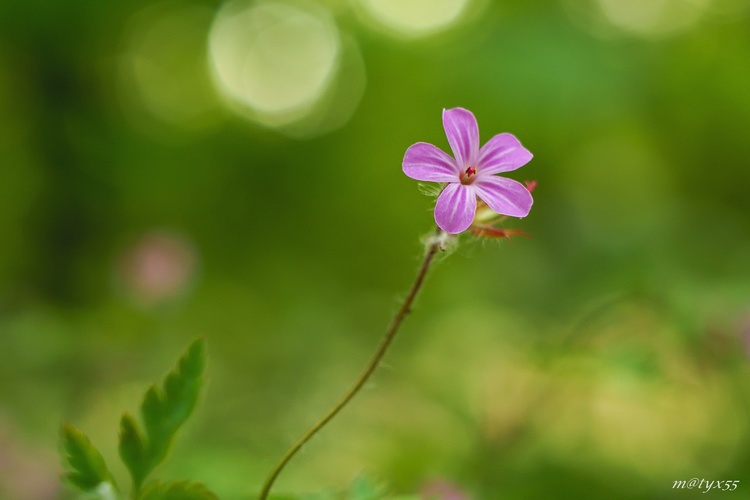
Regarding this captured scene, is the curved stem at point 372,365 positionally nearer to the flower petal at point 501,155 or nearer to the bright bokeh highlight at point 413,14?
the flower petal at point 501,155

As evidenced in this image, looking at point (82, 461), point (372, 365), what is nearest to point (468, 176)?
point (372, 365)

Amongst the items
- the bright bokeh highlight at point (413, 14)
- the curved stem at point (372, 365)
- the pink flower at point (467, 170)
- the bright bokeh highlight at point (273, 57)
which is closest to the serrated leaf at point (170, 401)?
the curved stem at point (372, 365)

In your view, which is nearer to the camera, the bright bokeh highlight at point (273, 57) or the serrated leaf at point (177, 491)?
the serrated leaf at point (177, 491)

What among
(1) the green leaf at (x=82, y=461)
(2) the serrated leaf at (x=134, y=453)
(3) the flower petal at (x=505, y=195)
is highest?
(3) the flower petal at (x=505, y=195)

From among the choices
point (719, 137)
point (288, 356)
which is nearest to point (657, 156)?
→ point (719, 137)

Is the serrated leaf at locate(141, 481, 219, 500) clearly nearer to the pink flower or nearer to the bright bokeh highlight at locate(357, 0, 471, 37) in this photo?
the pink flower

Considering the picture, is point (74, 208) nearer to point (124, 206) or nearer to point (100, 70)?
point (124, 206)

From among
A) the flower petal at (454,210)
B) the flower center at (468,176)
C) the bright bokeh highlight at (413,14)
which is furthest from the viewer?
the bright bokeh highlight at (413,14)

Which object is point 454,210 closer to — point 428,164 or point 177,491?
point 428,164
